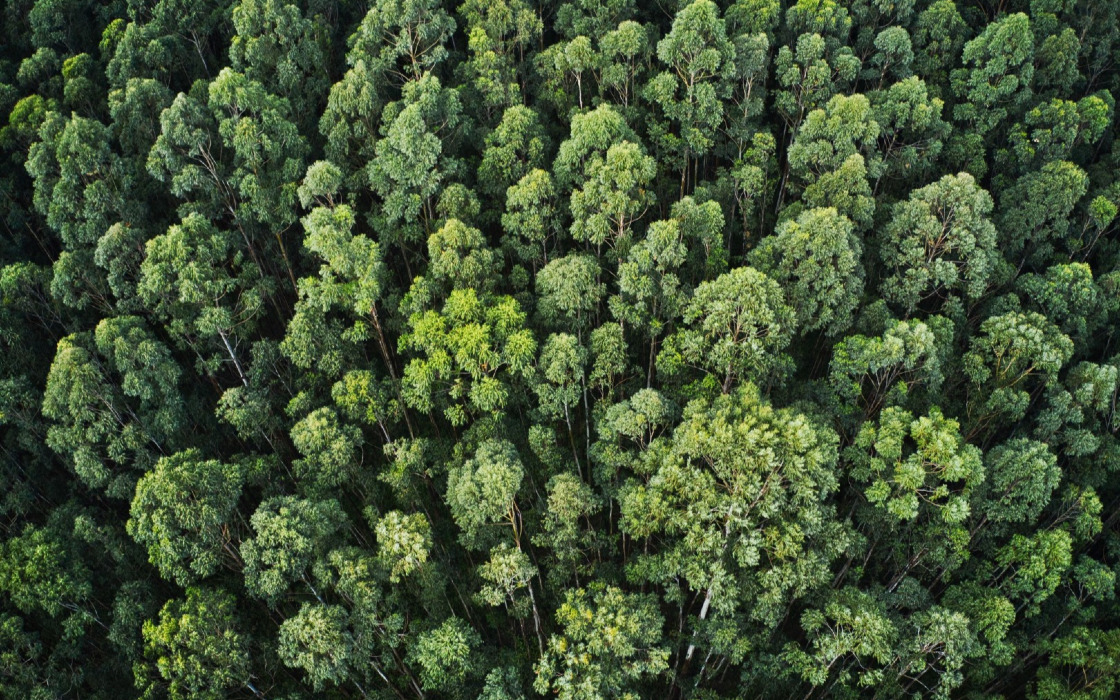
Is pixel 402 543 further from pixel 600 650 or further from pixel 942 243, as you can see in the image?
pixel 942 243

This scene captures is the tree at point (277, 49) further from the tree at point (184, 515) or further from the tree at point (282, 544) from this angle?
the tree at point (282, 544)

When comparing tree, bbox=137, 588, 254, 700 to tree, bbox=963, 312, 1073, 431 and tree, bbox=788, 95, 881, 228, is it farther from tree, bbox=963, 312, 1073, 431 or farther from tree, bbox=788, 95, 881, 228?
tree, bbox=963, 312, 1073, 431

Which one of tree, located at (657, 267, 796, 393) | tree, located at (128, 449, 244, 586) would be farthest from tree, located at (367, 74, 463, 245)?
tree, located at (128, 449, 244, 586)

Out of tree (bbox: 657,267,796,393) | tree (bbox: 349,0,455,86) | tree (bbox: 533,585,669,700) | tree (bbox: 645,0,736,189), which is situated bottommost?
tree (bbox: 533,585,669,700)

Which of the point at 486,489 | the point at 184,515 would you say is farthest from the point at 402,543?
the point at 184,515

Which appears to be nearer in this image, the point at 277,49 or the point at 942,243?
the point at 942,243

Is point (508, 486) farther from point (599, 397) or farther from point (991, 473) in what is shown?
point (991, 473)

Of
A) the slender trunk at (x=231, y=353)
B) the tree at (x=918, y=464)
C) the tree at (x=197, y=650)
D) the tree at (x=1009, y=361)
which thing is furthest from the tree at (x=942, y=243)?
the tree at (x=197, y=650)

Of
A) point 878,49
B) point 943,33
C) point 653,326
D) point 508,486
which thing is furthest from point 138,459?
point 943,33
